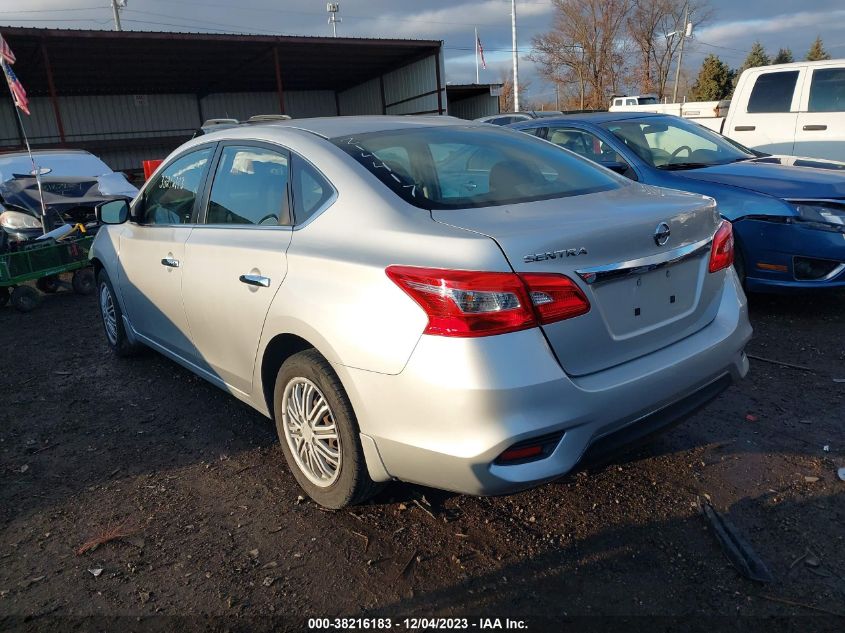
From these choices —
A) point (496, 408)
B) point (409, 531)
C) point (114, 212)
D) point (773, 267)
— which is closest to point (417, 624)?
point (409, 531)

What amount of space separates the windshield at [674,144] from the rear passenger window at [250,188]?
382 cm

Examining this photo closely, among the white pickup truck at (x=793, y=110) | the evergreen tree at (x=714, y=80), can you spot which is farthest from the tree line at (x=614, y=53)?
the white pickup truck at (x=793, y=110)

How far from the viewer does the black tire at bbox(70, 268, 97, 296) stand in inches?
305

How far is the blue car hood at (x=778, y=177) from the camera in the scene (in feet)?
16.3

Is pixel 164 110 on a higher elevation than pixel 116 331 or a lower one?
higher

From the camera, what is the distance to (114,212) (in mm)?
4383

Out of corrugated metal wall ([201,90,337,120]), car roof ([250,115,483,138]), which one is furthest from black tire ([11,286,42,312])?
corrugated metal wall ([201,90,337,120])

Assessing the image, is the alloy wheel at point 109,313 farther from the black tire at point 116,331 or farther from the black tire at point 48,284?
the black tire at point 48,284

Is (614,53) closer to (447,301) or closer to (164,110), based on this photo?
(164,110)

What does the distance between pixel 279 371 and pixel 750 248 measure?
3.95m

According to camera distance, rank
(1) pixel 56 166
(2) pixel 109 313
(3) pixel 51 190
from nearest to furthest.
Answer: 1. (2) pixel 109 313
2. (3) pixel 51 190
3. (1) pixel 56 166

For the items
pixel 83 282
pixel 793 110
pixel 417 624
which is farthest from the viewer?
pixel 793 110

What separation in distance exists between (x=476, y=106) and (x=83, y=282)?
79.1 ft

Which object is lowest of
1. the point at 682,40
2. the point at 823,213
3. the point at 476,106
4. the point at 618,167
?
the point at 823,213
